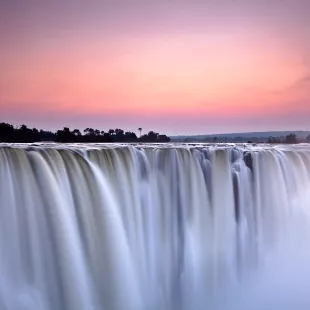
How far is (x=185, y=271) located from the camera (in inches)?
431

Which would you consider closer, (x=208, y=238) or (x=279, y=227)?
(x=208, y=238)

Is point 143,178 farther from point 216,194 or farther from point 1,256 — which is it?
point 1,256

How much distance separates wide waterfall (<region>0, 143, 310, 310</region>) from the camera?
8383 millimetres

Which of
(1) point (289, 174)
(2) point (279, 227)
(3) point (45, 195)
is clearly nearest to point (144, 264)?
(3) point (45, 195)

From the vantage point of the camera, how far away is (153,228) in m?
10.6

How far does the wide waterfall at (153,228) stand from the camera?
330 inches

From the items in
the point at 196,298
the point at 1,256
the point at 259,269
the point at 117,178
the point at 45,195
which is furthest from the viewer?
the point at 259,269

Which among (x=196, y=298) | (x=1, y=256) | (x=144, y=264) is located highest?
(x=1, y=256)

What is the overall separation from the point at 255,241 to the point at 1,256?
6.19m

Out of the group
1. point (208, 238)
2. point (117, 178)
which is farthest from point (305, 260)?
point (117, 178)

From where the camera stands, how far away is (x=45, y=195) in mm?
8672

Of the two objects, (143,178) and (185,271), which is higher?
(143,178)

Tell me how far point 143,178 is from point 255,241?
10.9 ft

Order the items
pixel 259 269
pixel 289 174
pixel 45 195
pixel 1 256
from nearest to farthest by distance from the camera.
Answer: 1. pixel 1 256
2. pixel 45 195
3. pixel 259 269
4. pixel 289 174
